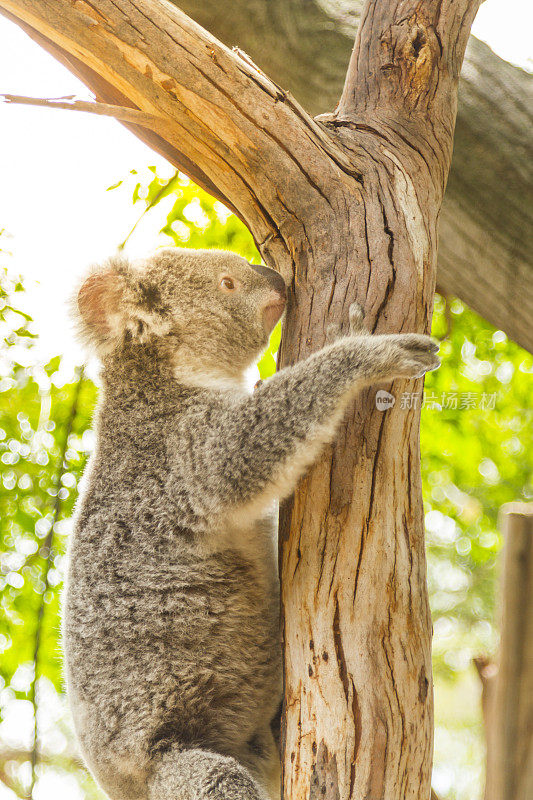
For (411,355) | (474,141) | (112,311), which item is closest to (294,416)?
(411,355)

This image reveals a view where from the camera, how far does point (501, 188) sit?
313cm

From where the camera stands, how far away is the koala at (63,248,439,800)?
183 centimetres

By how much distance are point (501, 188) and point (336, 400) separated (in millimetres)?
1812

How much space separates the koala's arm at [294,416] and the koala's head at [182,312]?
1.29ft

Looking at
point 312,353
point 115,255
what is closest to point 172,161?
point 115,255

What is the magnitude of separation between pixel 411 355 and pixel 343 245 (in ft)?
1.37

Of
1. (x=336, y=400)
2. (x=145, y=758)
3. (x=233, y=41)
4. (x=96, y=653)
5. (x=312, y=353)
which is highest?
(x=233, y=41)

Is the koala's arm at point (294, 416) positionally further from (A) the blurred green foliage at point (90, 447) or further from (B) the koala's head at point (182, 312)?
(A) the blurred green foliage at point (90, 447)

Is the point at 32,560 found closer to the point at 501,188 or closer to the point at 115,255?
the point at 115,255

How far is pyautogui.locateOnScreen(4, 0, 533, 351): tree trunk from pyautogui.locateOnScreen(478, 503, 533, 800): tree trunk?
213cm

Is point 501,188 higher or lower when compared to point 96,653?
higher

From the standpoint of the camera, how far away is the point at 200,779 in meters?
1.72

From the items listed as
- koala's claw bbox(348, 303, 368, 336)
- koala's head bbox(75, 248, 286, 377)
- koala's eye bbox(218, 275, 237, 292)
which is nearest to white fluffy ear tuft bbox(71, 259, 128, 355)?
koala's head bbox(75, 248, 286, 377)

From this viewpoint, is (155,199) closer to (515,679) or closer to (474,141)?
(474,141)
